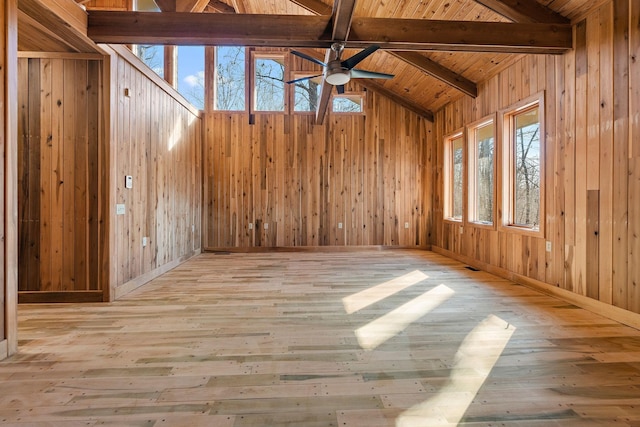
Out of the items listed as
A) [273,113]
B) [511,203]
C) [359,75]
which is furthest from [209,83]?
[511,203]

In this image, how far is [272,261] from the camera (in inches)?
216

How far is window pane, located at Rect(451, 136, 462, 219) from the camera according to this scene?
5871 millimetres

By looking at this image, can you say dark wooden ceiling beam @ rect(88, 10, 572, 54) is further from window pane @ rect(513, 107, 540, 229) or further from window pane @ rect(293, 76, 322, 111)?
window pane @ rect(293, 76, 322, 111)

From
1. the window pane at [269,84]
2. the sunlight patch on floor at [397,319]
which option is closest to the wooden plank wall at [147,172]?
the window pane at [269,84]

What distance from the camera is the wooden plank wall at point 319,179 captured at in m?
6.58

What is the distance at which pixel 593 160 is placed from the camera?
296 cm

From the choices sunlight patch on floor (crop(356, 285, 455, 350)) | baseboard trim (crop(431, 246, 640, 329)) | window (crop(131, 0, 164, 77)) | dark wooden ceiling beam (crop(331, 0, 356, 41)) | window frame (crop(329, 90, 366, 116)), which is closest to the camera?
sunlight patch on floor (crop(356, 285, 455, 350))

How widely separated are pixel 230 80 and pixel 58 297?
520 centimetres

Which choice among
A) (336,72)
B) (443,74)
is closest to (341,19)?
(336,72)

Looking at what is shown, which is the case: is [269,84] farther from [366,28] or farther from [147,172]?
[366,28]

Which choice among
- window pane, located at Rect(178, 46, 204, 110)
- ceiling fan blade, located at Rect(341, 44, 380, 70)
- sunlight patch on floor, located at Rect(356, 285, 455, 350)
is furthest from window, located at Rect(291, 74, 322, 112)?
sunlight patch on floor, located at Rect(356, 285, 455, 350)

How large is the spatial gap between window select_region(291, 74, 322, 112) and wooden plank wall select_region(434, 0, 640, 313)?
3911 mm

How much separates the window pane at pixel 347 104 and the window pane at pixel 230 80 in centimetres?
204

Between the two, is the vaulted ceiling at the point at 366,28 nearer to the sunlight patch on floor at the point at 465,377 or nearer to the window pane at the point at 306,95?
the sunlight patch on floor at the point at 465,377
